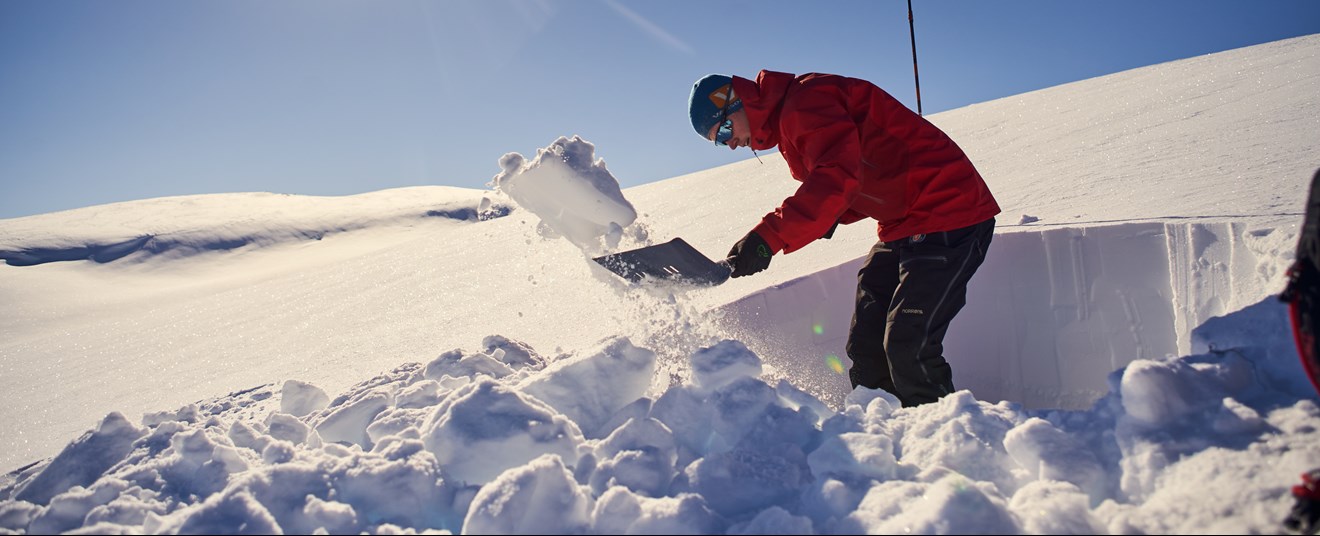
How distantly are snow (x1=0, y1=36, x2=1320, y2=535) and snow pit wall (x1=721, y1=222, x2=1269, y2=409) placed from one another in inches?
0.4

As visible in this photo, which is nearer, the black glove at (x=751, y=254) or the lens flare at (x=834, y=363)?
the black glove at (x=751, y=254)

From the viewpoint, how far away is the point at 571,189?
9.75 ft

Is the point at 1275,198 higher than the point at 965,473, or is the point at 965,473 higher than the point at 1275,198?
the point at 1275,198

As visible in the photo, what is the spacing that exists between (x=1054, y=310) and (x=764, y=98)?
164 cm

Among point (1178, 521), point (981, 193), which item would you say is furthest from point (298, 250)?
point (1178, 521)

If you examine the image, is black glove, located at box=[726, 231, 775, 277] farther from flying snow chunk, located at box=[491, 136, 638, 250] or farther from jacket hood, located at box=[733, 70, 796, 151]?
flying snow chunk, located at box=[491, 136, 638, 250]

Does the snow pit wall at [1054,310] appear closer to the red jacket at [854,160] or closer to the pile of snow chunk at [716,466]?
the red jacket at [854,160]

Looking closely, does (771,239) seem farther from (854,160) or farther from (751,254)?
(854,160)

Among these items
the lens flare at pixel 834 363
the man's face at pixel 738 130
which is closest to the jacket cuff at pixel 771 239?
the man's face at pixel 738 130

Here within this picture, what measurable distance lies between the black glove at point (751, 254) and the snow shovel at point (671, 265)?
0.21ft

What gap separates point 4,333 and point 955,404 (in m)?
9.44

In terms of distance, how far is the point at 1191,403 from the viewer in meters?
1.38

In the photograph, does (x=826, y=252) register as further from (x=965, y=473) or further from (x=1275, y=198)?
(x=965, y=473)

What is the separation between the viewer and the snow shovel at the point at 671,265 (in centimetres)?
227
